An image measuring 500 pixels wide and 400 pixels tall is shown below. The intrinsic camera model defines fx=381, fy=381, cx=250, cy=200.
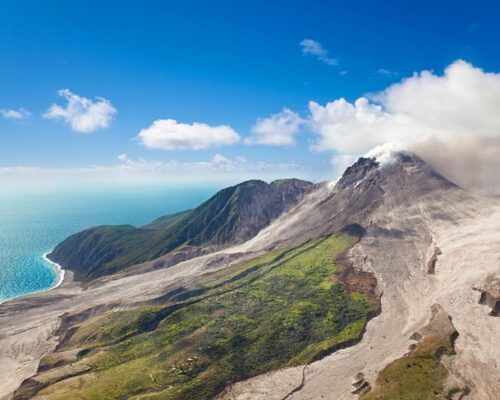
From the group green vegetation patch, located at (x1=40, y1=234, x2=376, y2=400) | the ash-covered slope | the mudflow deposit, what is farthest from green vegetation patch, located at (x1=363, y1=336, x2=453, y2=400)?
green vegetation patch, located at (x1=40, y1=234, x2=376, y2=400)

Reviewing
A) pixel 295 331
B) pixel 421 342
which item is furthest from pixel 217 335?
pixel 421 342

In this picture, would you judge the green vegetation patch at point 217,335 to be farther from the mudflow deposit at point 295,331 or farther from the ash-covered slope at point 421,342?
the ash-covered slope at point 421,342

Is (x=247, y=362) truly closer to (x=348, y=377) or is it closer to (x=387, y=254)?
(x=348, y=377)

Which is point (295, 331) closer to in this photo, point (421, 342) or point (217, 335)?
point (217, 335)

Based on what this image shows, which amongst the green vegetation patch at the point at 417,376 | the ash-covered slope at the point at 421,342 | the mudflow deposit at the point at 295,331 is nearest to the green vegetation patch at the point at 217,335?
the mudflow deposit at the point at 295,331

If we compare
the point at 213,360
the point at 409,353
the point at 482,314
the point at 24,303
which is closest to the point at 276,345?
the point at 213,360

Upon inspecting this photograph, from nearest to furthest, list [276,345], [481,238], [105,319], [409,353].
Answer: [409,353]
[276,345]
[105,319]
[481,238]

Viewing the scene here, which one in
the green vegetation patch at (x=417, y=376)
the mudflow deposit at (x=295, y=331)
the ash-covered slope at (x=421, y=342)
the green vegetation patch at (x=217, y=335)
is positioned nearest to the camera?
the green vegetation patch at (x=417, y=376)

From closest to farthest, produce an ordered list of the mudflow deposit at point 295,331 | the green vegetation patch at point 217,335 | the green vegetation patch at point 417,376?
1. the green vegetation patch at point 417,376
2. the mudflow deposit at point 295,331
3. the green vegetation patch at point 217,335
